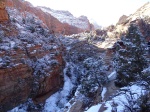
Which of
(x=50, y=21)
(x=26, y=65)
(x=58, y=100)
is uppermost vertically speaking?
(x=50, y=21)

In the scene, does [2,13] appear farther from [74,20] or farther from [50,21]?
[74,20]

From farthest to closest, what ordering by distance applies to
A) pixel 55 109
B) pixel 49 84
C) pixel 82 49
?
pixel 82 49 < pixel 49 84 < pixel 55 109

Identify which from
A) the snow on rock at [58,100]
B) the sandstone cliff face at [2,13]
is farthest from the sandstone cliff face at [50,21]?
the snow on rock at [58,100]

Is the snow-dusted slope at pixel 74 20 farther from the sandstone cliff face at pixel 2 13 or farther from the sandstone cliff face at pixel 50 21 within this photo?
the sandstone cliff face at pixel 2 13

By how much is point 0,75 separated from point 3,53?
2.17 metres

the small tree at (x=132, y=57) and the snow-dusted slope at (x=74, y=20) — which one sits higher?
the snow-dusted slope at (x=74, y=20)

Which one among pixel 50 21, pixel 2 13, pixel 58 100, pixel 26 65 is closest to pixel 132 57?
pixel 58 100

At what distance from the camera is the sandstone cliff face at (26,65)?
67.2ft

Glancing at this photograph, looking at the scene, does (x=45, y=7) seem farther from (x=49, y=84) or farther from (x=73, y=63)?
(x=49, y=84)

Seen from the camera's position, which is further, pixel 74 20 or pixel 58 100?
pixel 74 20

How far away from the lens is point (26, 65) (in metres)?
22.5

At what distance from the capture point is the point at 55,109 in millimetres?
23219

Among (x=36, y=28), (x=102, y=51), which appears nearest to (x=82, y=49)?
(x=102, y=51)

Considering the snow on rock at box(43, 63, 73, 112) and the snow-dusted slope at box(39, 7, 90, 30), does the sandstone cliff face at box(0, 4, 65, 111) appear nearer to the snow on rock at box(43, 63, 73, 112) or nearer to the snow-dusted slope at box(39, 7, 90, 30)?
the snow on rock at box(43, 63, 73, 112)
